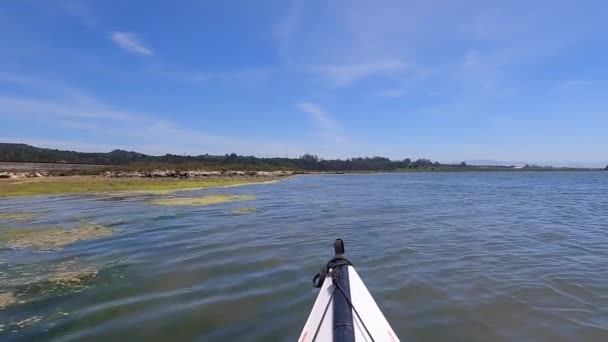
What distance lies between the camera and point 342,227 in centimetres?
1452

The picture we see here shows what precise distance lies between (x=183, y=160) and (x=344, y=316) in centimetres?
11900

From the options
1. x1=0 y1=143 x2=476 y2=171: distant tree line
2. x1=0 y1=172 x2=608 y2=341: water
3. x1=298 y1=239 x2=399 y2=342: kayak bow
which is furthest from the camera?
x1=0 y1=143 x2=476 y2=171: distant tree line

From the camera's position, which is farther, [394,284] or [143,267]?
[143,267]

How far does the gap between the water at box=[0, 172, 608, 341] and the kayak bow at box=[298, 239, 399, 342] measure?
0.90 meters

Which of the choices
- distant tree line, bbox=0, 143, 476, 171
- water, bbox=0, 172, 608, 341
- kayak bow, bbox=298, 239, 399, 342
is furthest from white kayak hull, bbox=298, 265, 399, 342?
distant tree line, bbox=0, 143, 476, 171

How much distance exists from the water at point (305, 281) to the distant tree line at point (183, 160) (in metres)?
72.3

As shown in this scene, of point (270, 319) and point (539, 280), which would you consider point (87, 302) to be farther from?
point (539, 280)

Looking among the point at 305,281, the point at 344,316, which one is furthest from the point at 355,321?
the point at 305,281

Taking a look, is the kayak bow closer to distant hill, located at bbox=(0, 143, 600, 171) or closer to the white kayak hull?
the white kayak hull

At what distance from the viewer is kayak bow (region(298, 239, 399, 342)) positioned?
3.79 m

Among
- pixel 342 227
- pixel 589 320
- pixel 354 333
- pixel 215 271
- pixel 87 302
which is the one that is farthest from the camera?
pixel 342 227

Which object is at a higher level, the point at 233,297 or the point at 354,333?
the point at 354,333

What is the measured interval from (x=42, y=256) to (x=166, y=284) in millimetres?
4731

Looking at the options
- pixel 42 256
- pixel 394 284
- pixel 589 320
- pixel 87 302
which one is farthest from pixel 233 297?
pixel 42 256
